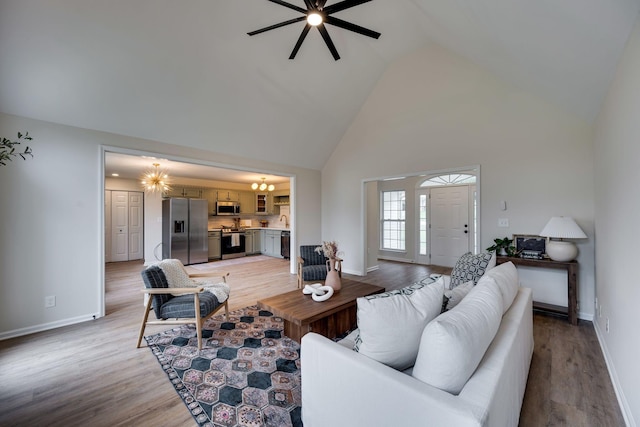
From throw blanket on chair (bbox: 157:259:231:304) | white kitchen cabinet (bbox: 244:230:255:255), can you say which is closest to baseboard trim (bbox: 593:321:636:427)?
throw blanket on chair (bbox: 157:259:231:304)

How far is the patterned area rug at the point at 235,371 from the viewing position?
5.66ft

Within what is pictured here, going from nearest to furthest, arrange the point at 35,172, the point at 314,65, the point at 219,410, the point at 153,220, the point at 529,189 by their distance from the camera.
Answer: the point at 219,410 → the point at 35,172 → the point at 529,189 → the point at 314,65 → the point at 153,220

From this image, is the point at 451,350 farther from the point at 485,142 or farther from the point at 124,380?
the point at 485,142

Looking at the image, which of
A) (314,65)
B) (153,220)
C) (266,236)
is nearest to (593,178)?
(314,65)

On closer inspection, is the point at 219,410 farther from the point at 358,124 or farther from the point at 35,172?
the point at 358,124

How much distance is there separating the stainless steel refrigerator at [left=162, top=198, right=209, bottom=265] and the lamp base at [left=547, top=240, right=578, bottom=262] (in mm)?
7168

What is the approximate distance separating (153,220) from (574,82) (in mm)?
8515

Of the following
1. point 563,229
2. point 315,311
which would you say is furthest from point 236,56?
point 563,229

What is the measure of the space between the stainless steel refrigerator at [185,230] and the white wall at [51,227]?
345 centimetres

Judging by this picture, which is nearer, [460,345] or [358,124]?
[460,345]

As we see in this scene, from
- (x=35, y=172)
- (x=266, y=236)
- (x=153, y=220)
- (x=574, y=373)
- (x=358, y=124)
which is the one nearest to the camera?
(x=574, y=373)

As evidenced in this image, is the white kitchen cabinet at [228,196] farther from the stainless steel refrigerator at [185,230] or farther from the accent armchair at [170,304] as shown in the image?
the accent armchair at [170,304]

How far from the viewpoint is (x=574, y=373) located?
2.16 meters

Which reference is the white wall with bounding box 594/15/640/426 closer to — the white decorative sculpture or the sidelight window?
the white decorative sculpture
